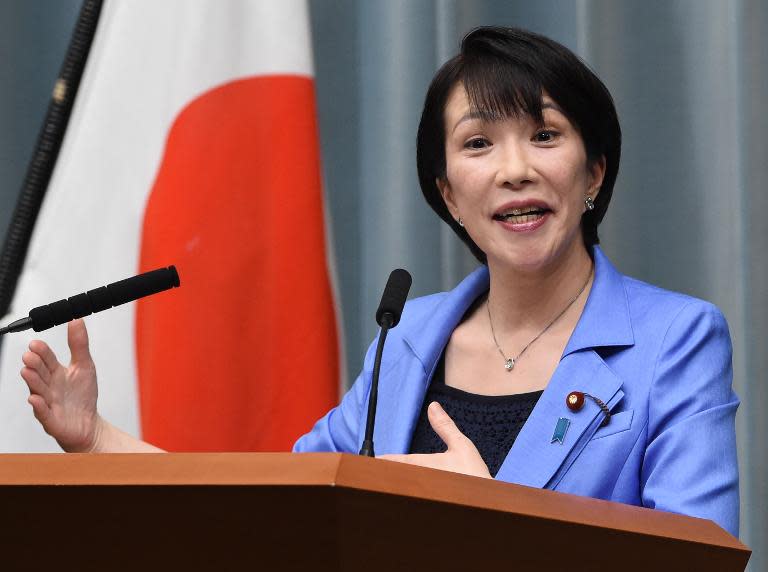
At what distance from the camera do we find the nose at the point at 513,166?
1629 mm

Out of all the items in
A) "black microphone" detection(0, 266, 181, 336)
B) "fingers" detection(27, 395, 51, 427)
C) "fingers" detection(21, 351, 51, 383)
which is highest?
"black microphone" detection(0, 266, 181, 336)

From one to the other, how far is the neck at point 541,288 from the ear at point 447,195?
136 mm

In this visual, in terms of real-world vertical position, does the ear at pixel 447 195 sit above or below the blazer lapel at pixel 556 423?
above

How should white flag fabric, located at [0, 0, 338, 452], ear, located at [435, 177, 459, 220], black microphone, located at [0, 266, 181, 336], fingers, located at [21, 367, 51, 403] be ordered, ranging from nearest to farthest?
black microphone, located at [0, 266, 181, 336], fingers, located at [21, 367, 51, 403], ear, located at [435, 177, 459, 220], white flag fabric, located at [0, 0, 338, 452]

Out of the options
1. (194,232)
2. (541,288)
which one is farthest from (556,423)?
(194,232)

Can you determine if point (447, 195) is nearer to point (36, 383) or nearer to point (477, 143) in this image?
point (477, 143)

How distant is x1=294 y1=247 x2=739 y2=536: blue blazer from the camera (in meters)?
1.39

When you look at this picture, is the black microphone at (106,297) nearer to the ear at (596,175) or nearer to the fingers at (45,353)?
the fingers at (45,353)

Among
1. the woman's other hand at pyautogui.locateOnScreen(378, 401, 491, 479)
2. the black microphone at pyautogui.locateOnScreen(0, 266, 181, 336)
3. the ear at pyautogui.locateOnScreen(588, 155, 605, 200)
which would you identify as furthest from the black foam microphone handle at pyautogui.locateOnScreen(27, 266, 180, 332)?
the ear at pyautogui.locateOnScreen(588, 155, 605, 200)

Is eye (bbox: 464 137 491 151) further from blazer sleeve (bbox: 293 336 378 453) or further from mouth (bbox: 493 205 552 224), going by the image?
blazer sleeve (bbox: 293 336 378 453)

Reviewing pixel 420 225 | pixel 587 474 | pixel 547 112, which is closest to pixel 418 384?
pixel 587 474

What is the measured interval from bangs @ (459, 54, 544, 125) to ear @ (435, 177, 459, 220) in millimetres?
193

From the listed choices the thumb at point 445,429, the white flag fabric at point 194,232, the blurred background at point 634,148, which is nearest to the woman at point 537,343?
the thumb at point 445,429

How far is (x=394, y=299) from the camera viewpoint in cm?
136
